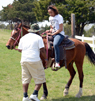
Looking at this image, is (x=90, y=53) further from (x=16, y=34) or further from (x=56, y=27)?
(x=16, y=34)

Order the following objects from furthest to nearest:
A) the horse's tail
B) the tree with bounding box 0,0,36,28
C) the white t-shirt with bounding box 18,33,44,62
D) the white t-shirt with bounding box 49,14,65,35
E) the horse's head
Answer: the tree with bounding box 0,0,36,28
the horse's tail
the horse's head
the white t-shirt with bounding box 49,14,65,35
the white t-shirt with bounding box 18,33,44,62

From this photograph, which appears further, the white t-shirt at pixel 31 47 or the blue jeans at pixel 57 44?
the blue jeans at pixel 57 44

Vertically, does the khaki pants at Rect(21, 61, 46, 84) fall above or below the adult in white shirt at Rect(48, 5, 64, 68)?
below

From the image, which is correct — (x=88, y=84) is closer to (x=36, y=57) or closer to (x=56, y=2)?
(x=36, y=57)

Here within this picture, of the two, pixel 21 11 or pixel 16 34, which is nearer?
pixel 16 34

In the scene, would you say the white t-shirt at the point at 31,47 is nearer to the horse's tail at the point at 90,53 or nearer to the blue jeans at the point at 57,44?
the blue jeans at the point at 57,44

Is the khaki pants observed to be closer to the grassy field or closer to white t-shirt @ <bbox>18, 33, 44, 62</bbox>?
white t-shirt @ <bbox>18, 33, 44, 62</bbox>

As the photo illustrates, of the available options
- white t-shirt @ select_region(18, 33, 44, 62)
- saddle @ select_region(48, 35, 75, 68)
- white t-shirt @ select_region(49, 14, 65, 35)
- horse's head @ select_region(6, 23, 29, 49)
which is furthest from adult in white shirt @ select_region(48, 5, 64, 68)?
white t-shirt @ select_region(18, 33, 44, 62)

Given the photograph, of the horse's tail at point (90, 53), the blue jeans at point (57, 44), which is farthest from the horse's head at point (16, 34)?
the horse's tail at point (90, 53)

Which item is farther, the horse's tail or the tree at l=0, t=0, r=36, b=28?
the tree at l=0, t=0, r=36, b=28

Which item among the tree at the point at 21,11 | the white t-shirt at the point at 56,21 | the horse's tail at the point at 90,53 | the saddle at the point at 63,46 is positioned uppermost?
the tree at the point at 21,11

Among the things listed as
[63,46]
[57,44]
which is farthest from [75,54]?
[57,44]

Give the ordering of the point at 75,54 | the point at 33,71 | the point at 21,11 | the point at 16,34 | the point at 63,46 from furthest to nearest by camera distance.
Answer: the point at 21,11 < the point at 75,54 < the point at 63,46 < the point at 16,34 < the point at 33,71

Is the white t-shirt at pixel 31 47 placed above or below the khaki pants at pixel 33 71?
above
